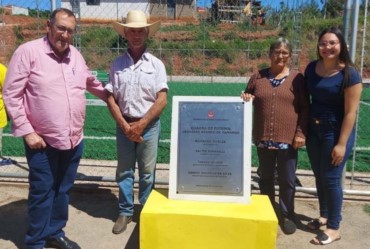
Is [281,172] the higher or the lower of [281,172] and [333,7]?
the lower

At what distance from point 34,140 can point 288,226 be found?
249 centimetres

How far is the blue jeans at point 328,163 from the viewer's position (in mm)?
3746

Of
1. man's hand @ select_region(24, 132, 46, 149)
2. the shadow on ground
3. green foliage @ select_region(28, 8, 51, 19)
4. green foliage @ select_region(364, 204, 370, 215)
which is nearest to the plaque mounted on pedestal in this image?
man's hand @ select_region(24, 132, 46, 149)

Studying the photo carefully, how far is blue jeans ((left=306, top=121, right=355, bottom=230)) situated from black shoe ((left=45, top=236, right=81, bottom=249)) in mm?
2316

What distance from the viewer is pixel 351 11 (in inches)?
180

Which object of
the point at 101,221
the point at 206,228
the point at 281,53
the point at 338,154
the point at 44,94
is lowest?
the point at 101,221

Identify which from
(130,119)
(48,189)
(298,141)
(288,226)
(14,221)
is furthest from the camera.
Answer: (14,221)

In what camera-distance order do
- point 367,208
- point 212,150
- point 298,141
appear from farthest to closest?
point 367,208 < point 298,141 < point 212,150

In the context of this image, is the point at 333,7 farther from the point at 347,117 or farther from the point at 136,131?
the point at 136,131

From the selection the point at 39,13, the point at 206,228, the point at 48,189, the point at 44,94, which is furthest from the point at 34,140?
the point at 39,13

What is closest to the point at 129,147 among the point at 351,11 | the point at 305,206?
the point at 305,206

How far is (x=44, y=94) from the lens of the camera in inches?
129

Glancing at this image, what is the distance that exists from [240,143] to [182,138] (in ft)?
1.64

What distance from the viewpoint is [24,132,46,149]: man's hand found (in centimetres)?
327
